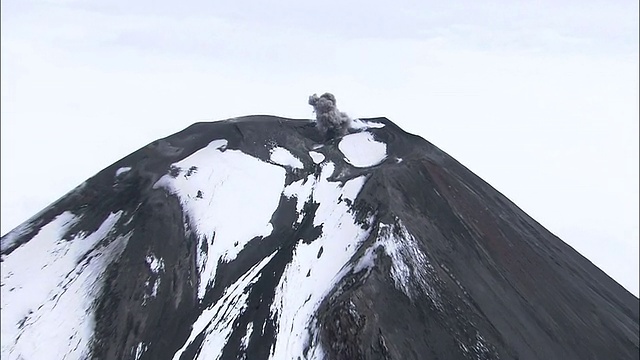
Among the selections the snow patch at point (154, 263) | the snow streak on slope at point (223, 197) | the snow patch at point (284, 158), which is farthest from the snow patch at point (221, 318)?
the snow patch at point (284, 158)

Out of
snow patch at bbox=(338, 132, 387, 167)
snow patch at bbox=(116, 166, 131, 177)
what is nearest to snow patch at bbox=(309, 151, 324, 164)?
snow patch at bbox=(338, 132, 387, 167)

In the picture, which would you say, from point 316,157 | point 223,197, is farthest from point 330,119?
Answer: point 223,197

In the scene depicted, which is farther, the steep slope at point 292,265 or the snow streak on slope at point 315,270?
the steep slope at point 292,265

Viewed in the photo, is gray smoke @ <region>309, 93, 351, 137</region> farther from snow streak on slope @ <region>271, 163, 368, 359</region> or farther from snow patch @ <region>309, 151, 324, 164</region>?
snow streak on slope @ <region>271, 163, 368, 359</region>

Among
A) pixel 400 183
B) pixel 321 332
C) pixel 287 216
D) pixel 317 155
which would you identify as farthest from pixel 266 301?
pixel 317 155

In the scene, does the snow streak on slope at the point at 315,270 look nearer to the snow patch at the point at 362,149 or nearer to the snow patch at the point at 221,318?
the snow patch at the point at 221,318

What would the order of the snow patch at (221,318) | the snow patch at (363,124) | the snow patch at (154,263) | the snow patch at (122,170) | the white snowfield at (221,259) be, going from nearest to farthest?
1. the snow patch at (221,318)
2. the white snowfield at (221,259)
3. the snow patch at (154,263)
4. the snow patch at (122,170)
5. the snow patch at (363,124)

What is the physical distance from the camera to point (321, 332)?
36094 millimetres

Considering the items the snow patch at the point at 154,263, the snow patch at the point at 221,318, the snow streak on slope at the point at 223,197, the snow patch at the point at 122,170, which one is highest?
the snow patch at the point at 122,170

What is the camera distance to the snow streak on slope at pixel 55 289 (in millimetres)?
40562

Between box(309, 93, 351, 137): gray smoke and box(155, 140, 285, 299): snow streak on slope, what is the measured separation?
8.57 metres

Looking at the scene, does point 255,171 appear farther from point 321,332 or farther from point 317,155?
point 321,332

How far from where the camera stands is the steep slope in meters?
37.7

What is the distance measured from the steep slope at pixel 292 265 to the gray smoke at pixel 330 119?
3.13 m
